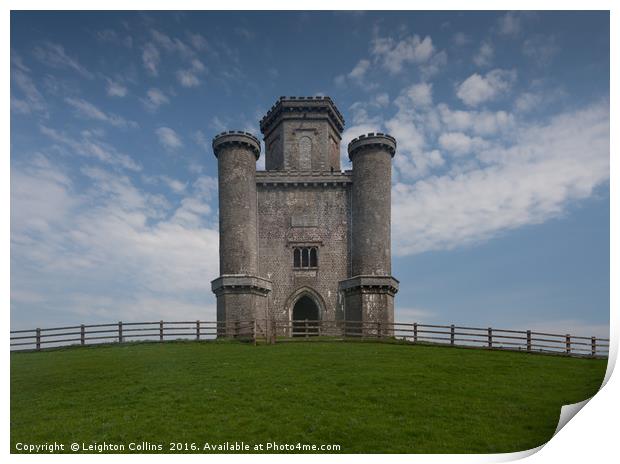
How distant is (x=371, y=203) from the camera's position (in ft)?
112

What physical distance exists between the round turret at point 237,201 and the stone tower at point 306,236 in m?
0.06

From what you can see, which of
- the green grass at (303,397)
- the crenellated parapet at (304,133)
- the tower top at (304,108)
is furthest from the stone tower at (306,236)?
the green grass at (303,397)

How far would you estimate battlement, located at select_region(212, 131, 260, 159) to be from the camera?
111ft

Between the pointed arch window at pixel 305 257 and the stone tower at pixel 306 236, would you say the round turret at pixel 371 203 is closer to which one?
the stone tower at pixel 306 236

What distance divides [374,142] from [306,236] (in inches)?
307

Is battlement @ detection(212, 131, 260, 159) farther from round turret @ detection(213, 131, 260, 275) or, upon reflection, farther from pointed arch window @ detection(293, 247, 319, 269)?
pointed arch window @ detection(293, 247, 319, 269)

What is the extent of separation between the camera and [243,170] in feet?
111

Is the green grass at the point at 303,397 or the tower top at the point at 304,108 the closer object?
the green grass at the point at 303,397

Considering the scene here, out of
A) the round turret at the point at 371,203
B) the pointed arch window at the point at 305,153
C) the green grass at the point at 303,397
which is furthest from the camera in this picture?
A: the pointed arch window at the point at 305,153

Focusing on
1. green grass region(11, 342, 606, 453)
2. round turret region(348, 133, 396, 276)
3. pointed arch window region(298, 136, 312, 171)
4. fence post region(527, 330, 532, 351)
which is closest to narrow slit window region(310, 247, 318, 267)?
round turret region(348, 133, 396, 276)

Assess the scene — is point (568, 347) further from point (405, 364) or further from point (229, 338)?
point (229, 338)

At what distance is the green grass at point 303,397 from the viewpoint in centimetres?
1246

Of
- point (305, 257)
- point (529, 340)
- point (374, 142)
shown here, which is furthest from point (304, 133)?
point (529, 340)

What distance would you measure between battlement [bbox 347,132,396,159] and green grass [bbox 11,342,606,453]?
1547 cm
